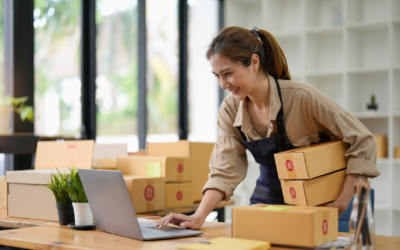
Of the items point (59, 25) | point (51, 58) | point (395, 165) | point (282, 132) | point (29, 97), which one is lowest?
point (395, 165)

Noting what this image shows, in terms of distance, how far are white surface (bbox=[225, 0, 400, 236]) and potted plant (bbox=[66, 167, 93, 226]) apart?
274 cm

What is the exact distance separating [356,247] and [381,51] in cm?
311

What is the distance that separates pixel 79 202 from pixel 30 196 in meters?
0.44

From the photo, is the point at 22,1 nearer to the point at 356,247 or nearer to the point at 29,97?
the point at 29,97

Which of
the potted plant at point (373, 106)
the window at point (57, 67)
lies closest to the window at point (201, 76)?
the window at point (57, 67)

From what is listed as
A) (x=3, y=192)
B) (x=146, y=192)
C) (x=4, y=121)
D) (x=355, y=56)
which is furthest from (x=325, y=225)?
(x=355, y=56)

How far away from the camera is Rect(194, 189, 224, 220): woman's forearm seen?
1.44 metres

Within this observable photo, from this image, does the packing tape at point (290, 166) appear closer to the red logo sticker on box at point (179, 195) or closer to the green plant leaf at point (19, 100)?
the red logo sticker on box at point (179, 195)

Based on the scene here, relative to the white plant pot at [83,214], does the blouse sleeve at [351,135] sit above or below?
above

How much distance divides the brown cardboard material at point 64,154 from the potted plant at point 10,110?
0.90ft

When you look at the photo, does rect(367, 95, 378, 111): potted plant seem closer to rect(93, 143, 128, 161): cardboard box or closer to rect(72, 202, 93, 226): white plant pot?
rect(93, 143, 128, 161): cardboard box

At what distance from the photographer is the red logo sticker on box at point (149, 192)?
6.45ft

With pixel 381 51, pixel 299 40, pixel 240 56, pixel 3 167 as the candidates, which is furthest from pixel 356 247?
pixel 299 40

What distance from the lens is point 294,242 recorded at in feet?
3.42
